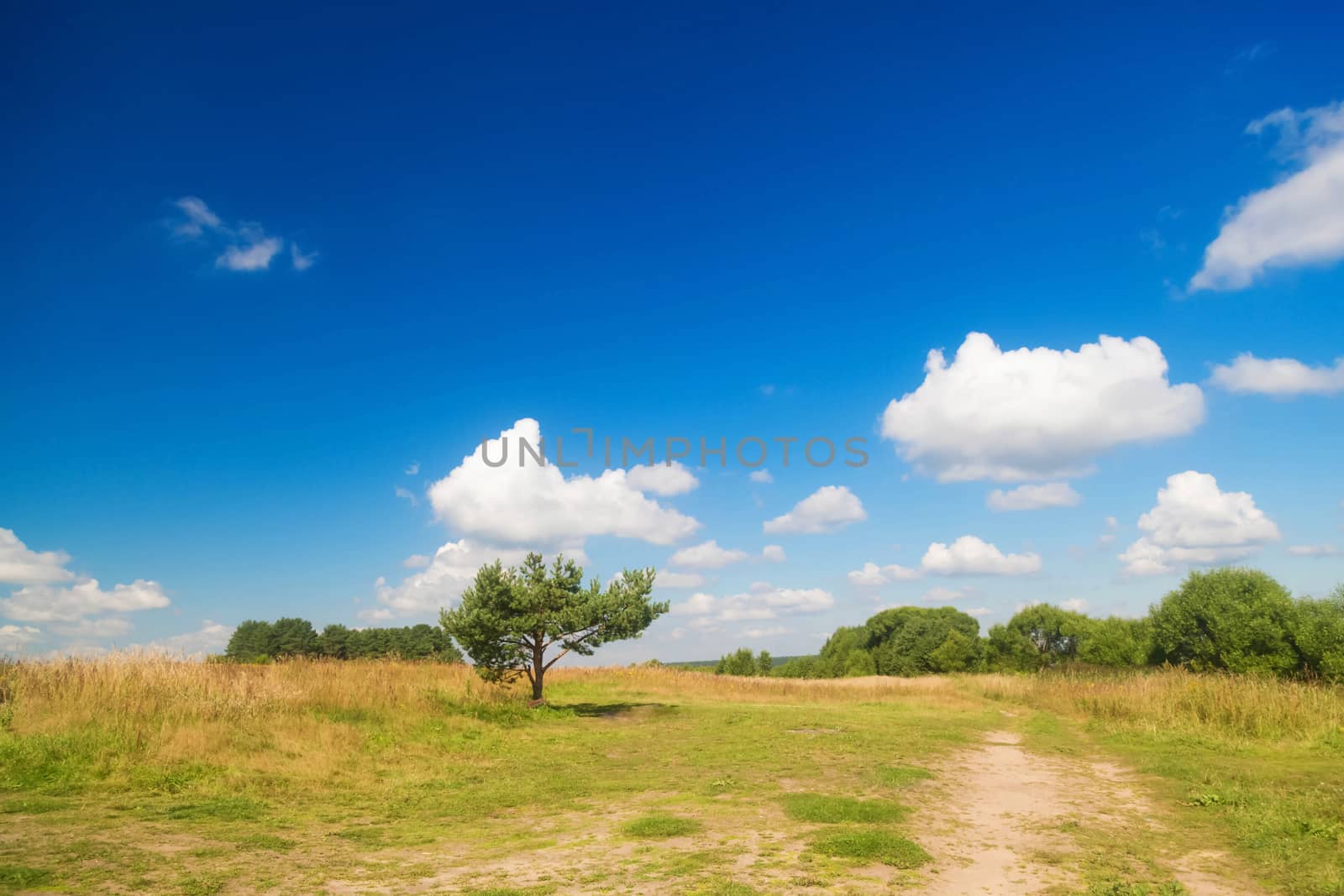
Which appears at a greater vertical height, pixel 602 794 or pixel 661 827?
pixel 661 827

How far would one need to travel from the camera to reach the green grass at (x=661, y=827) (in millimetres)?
8633

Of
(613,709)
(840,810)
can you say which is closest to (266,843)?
(840,810)

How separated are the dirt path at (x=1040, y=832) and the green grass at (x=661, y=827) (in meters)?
2.82

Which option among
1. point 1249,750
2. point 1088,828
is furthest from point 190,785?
point 1249,750

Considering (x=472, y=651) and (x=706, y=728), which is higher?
(x=472, y=651)

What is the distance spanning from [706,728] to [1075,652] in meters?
63.4

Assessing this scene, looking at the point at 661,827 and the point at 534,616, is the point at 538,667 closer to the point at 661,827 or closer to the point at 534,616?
the point at 534,616

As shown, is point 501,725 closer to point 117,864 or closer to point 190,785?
point 190,785

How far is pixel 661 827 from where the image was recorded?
8.82 m

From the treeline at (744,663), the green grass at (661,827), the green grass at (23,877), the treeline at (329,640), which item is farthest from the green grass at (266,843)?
the treeline at (744,663)

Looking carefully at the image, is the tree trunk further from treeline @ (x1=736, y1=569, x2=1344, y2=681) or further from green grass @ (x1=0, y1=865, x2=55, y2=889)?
treeline @ (x1=736, y1=569, x2=1344, y2=681)

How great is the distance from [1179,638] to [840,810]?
144ft

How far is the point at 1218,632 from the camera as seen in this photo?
39562mm

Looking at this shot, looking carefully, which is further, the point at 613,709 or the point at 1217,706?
the point at 613,709
